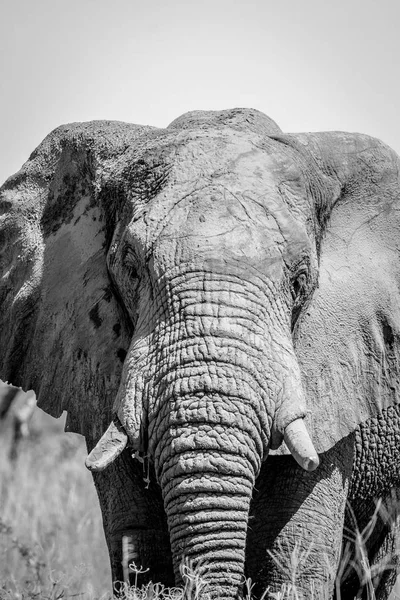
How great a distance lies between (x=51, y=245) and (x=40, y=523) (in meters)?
2.69

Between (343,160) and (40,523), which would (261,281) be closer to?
(343,160)

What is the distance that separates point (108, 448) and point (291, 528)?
115cm

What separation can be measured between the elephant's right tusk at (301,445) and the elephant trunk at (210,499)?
0.17m

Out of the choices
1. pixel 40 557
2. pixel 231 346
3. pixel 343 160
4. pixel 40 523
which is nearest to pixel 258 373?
pixel 231 346

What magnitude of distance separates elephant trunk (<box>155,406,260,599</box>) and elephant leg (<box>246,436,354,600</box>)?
0.82 meters

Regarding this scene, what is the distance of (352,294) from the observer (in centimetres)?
668

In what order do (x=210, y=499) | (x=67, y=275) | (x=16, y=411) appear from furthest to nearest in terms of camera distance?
(x=16, y=411), (x=67, y=275), (x=210, y=499)

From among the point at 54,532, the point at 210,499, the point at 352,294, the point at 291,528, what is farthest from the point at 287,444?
the point at 54,532

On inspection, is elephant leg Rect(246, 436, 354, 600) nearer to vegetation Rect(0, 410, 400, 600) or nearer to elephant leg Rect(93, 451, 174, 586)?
vegetation Rect(0, 410, 400, 600)

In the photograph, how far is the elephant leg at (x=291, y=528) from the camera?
20.6 feet

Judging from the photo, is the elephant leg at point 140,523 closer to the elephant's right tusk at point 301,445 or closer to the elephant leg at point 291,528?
the elephant leg at point 291,528

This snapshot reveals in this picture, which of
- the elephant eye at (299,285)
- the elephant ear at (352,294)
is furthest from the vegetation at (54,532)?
the elephant eye at (299,285)

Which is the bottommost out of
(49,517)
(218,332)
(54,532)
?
(49,517)

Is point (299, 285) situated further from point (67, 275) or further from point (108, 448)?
point (67, 275)
